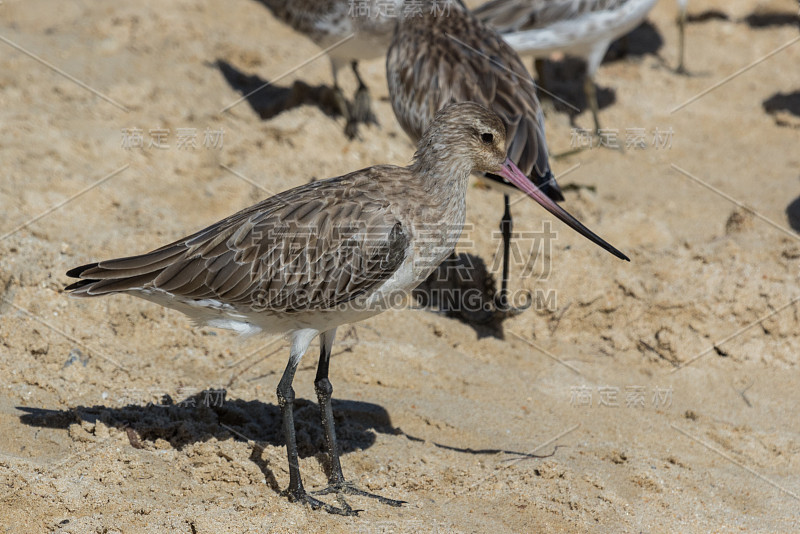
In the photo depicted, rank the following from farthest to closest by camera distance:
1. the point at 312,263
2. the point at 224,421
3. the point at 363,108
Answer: the point at 363,108
the point at 224,421
the point at 312,263

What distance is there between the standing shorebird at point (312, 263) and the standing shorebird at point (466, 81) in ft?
4.59

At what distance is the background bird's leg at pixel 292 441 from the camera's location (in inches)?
175

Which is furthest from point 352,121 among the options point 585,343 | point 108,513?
point 108,513

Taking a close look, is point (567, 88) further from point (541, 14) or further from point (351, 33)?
point (351, 33)

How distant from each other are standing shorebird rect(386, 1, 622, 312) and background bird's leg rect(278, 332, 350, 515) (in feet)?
6.50

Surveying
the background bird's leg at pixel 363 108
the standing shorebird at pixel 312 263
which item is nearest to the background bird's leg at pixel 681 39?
the background bird's leg at pixel 363 108

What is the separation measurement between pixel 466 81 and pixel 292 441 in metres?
3.27

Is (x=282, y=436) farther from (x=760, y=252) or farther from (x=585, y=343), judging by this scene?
(x=760, y=252)

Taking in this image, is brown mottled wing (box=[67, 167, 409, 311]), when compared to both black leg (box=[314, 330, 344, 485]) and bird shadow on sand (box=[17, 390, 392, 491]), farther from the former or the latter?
bird shadow on sand (box=[17, 390, 392, 491])

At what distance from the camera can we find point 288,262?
4465mm

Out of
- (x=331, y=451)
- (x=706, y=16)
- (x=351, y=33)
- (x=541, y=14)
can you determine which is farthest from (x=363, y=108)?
(x=706, y=16)

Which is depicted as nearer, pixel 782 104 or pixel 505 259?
pixel 505 259

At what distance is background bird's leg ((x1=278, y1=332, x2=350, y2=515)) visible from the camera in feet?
14.5
